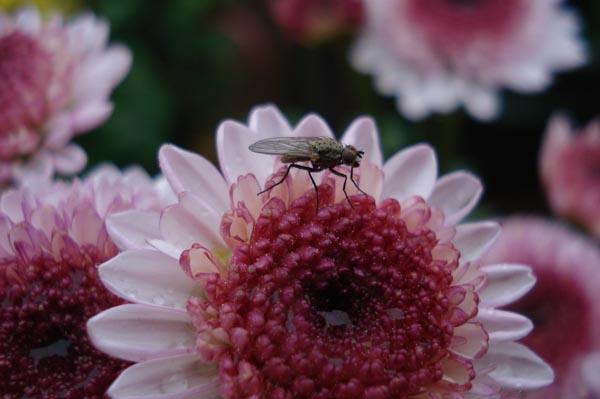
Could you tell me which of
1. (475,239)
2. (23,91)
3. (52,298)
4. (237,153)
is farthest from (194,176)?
(23,91)

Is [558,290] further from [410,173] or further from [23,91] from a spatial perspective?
[23,91]

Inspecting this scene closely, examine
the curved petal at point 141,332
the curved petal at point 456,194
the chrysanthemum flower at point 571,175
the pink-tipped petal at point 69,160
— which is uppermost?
the chrysanthemum flower at point 571,175

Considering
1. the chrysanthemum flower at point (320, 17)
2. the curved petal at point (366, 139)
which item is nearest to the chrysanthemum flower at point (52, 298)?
the curved petal at point (366, 139)

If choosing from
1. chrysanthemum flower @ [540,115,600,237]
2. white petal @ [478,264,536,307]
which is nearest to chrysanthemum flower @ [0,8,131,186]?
white petal @ [478,264,536,307]

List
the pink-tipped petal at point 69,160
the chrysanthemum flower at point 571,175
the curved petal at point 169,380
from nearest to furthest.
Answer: the curved petal at point 169,380
the pink-tipped petal at point 69,160
the chrysanthemum flower at point 571,175

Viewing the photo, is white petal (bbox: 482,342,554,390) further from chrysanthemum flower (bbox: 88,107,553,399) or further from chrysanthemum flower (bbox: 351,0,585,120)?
chrysanthemum flower (bbox: 351,0,585,120)

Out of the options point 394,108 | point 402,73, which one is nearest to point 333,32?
point 402,73

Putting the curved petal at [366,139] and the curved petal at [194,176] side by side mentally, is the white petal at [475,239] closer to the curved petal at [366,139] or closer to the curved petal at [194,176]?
the curved petal at [366,139]
